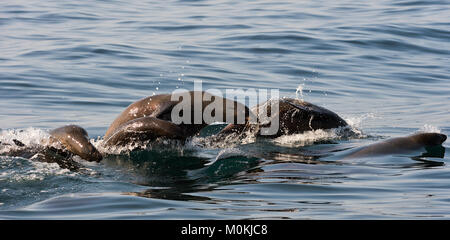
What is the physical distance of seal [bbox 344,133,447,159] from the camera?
873cm

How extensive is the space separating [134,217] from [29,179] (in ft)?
5.17

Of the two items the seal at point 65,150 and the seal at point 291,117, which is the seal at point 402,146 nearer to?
the seal at point 291,117

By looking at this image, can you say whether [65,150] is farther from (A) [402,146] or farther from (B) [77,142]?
(A) [402,146]

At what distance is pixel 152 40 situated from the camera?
1930 centimetres

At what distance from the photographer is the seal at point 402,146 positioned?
8.73 metres

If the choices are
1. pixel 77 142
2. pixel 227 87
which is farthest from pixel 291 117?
pixel 227 87

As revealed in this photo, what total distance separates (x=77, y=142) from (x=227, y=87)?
7475 mm

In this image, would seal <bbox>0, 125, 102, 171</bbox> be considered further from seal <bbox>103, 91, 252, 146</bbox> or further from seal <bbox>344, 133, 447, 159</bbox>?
seal <bbox>344, 133, 447, 159</bbox>

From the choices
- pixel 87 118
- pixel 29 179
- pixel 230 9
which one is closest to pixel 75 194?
pixel 29 179

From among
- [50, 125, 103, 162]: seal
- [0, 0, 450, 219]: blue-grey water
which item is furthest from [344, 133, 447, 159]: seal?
[50, 125, 103, 162]: seal

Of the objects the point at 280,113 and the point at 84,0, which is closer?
the point at 280,113

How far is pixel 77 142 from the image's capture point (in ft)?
25.5
